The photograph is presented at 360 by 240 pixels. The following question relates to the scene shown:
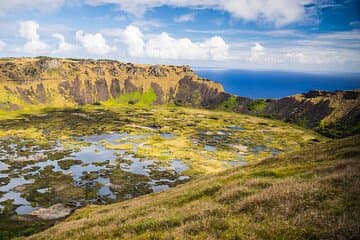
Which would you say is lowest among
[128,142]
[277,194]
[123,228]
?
[128,142]

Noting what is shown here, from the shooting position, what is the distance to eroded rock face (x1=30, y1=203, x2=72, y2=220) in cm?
8169

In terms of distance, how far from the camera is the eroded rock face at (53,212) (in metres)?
81.7

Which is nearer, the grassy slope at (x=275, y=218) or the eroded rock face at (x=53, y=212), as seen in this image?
the grassy slope at (x=275, y=218)

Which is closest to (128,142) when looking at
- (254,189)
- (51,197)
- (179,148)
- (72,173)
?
(179,148)

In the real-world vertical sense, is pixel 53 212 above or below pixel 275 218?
below

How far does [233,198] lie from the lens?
2048cm

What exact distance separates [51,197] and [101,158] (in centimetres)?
5302

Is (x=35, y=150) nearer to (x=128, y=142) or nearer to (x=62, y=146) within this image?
(x=62, y=146)

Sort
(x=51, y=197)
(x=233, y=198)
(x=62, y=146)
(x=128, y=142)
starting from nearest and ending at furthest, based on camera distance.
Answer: (x=233, y=198) < (x=51, y=197) < (x=62, y=146) < (x=128, y=142)

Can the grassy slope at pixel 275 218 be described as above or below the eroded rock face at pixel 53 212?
above

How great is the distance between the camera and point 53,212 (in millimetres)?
84812

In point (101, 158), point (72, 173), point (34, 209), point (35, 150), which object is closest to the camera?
point (34, 209)

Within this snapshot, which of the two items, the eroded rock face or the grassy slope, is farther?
the eroded rock face

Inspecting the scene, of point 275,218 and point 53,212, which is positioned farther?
point 53,212
